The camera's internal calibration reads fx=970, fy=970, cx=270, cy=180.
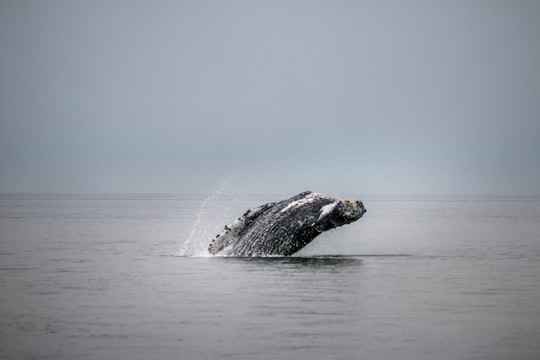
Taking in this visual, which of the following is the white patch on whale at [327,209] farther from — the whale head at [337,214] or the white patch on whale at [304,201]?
the white patch on whale at [304,201]

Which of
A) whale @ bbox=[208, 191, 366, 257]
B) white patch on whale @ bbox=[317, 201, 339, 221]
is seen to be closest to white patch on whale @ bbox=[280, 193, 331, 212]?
whale @ bbox=[208, 191, 366, 257]

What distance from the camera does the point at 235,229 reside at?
22.8 m

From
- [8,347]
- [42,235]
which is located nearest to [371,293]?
[8,347]

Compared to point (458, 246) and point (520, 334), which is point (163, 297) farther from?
point (458, 246)

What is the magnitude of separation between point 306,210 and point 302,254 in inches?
175

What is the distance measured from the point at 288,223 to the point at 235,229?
1.58 metres

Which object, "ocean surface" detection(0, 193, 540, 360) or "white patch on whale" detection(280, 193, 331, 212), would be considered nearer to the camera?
"ocean surface" detection(0, 193, 540, 360)

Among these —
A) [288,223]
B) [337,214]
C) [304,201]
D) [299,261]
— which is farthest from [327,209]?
[299,261]

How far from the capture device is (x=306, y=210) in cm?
2175

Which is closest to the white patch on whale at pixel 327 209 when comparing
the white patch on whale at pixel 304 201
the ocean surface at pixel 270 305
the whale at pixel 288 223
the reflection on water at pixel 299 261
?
the whale at pixel 288 223

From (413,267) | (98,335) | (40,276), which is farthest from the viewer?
(413,267)

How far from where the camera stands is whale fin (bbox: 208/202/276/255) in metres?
22.3

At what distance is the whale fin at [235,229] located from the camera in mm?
22344

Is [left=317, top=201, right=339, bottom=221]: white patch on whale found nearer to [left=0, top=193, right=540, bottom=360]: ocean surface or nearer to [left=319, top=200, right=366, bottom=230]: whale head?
[left=319, top=200, right=366, bottom=230]: whale head
